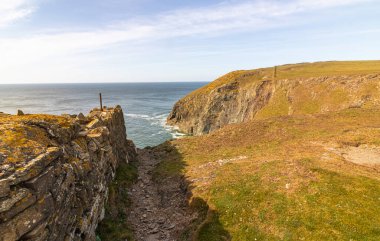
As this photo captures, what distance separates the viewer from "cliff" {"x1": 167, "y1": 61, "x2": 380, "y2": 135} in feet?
234

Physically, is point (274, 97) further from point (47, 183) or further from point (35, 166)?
point (35, 166)

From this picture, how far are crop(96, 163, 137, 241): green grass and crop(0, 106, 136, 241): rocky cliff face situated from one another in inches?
54.7

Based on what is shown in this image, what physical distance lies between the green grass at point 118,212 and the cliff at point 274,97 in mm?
56662

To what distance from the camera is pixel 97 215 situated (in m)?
22.6

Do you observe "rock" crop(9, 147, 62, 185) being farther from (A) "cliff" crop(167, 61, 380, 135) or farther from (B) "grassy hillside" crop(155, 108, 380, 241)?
(A) "cliff" crop(167, 61, 380, 135)

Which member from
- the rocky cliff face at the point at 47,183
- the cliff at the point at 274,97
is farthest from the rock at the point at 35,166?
the cliff at the point at 274,97

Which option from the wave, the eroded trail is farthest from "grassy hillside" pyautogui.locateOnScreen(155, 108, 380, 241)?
the wave

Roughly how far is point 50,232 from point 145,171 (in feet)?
93.8

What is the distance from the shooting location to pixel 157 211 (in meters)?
29.5

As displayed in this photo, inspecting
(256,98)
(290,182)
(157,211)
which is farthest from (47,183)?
(256,98)

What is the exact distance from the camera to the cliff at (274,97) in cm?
7131

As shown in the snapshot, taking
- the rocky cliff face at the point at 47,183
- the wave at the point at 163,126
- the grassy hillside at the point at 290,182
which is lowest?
the wave at the point at 163,126

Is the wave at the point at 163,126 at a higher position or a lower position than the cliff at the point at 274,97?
lower

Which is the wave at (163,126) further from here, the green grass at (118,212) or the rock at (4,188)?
the rock at (4,188)
